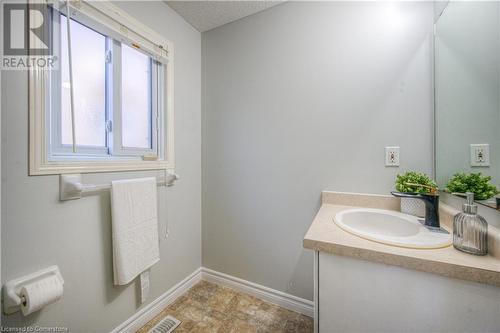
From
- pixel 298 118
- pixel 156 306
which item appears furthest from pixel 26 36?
pixel 156 306

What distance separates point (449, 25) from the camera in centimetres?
106

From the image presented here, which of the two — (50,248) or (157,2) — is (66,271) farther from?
(157,2)

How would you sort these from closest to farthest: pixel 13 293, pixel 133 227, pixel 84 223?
pixel 13 293, pixel 84 223, pixel 133 227

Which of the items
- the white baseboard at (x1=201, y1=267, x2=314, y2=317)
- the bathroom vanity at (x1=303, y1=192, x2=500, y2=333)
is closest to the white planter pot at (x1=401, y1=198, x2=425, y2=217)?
the bathroom vanity at (x1=303, y1=192, x2=500, y2=333)

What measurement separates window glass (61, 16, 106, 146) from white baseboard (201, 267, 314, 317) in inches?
54.7

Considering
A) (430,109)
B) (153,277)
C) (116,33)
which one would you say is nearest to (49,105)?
(116,33)

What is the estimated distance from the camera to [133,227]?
119 centimetres

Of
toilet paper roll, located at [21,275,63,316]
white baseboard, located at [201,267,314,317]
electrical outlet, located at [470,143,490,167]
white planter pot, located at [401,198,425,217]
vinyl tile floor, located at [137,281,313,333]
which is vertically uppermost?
electrical outlet, located at [470,143,490,167]

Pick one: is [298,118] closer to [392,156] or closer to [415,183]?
[392,156]

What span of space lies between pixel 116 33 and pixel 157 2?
476 mm

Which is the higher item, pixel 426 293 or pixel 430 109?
pixel 430 109

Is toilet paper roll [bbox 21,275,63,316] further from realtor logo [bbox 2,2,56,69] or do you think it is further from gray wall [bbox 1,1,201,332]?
realtor logo [bbox 2,2,56,69]

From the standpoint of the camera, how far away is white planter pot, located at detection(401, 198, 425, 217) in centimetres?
111

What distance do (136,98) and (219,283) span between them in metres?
1.64
